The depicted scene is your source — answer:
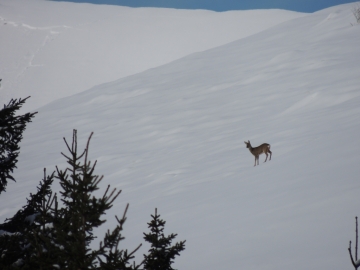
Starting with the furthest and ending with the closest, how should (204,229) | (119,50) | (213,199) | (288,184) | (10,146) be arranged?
(119,50), (213,199), (288,184), (204,229), (10,146)

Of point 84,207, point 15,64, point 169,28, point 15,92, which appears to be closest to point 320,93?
point 84,207

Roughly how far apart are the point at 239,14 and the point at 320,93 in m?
38.0

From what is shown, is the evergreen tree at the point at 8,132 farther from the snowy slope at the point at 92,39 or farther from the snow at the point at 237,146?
the snowy slope at the point at 92,39

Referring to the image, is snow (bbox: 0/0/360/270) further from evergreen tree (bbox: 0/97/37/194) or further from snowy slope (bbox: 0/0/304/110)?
snowy slope (bbox: 0/0/304/110)

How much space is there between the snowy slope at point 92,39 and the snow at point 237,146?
33.7 feet

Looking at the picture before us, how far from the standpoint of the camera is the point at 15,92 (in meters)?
30.2

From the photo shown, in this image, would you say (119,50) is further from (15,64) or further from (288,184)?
(288,184)

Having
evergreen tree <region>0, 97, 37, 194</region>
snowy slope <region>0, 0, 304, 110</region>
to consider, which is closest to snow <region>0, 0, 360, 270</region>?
evergreen tree <region>0, 97, 37, 194</region>

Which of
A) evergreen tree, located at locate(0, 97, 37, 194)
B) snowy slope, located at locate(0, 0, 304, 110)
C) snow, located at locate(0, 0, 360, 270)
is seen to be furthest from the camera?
snowy slope, located at locate(0, 0, 304, 110)

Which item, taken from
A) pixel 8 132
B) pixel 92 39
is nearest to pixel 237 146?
pixel 8 132

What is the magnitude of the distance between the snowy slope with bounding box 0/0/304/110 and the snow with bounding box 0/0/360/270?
10282mm

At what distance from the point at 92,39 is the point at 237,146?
1423 inches

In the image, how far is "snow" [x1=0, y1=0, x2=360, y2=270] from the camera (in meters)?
4.70

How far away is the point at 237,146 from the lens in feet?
33.5
